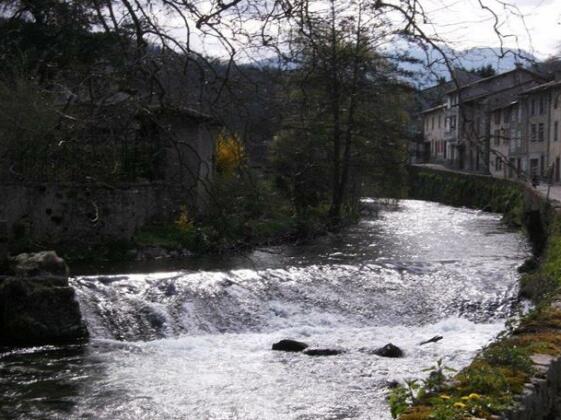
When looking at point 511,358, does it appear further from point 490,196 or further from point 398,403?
point 490,196

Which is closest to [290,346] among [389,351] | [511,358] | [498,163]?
[389,351]

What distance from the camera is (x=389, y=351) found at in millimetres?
12062

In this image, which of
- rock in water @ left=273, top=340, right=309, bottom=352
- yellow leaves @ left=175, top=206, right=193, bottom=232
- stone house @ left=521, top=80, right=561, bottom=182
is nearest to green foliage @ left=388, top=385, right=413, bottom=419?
rock in water @ left=273, top=340, right=309, bottom=352

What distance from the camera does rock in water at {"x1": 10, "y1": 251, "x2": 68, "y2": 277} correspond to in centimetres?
1361

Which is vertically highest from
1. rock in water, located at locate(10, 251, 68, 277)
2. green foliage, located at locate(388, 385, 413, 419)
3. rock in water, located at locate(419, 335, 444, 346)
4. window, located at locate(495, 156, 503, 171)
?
window, located at locate(495, 156, 503, 171)

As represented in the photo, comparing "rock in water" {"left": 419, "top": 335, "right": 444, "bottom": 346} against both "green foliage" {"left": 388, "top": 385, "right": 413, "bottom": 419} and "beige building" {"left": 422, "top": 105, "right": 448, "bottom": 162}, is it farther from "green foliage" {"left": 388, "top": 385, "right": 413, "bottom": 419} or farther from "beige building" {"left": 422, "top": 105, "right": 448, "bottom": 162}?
"beige building" {"left": 422, "top": 105, "right": 448, "bottom": 162}

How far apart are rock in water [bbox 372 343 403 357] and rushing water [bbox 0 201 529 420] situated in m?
0.17

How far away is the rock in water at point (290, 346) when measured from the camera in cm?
1236

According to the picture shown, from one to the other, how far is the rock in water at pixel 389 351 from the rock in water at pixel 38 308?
15.2 feet

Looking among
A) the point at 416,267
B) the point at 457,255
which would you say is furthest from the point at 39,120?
the point at 457,255

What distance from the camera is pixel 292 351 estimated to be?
12297 mm

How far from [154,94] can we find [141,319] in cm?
1044

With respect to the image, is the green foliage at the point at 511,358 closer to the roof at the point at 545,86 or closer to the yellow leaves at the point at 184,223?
the roof at the point at 545,86

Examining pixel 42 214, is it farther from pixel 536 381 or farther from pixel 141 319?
pixel 536 381
